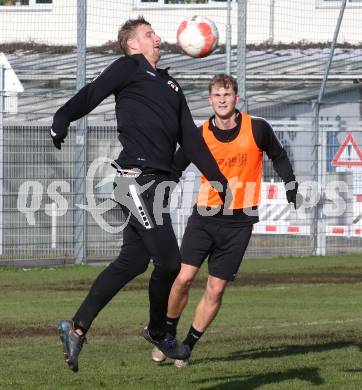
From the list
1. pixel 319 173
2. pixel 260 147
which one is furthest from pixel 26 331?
pixel 319 173

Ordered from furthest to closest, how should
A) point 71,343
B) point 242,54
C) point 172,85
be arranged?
point 242,54 → point 172,85 → point 71,343

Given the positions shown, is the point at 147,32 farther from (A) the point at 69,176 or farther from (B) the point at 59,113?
(A) the point at 69,176

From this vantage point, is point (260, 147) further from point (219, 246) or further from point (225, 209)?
point (219, 246)

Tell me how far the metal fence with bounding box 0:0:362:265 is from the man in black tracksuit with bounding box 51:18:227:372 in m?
11.1

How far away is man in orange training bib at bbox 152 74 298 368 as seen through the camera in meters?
9.52

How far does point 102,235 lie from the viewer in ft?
64.7

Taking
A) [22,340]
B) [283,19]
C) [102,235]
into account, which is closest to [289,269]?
[102,235]

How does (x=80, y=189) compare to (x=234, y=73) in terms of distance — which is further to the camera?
(x=234, y=73)

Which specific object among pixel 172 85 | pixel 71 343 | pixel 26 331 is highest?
pixel 172 85

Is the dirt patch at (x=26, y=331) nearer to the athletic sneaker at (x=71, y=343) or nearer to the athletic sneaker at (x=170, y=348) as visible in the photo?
the athletic sneaker at (x=170, y=348)

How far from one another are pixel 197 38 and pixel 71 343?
457 inches

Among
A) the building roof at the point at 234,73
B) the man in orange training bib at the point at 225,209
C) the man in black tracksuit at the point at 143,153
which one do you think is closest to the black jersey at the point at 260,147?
the man in orange training bib at the point at 225,209

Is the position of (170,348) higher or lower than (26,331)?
higher

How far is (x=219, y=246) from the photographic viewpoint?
9.59 m
